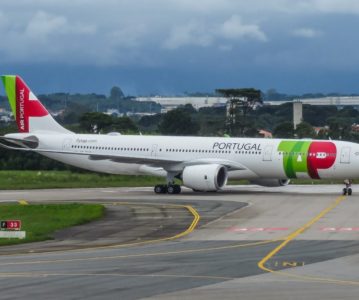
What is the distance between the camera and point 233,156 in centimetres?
6300

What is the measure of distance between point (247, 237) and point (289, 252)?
5.11 meters

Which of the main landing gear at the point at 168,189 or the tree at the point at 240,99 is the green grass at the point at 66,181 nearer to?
the main landing gear at the point at 168,189

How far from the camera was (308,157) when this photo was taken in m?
60.5

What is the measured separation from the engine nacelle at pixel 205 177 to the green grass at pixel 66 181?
45.2ft

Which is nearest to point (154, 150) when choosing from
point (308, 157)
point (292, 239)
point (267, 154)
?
point (267, 154)

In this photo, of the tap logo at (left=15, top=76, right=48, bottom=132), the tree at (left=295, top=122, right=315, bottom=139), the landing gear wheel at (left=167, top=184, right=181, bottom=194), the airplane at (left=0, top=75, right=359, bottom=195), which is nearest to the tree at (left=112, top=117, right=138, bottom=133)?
the tree at (left=295, top=122, right=315, bottom=139)

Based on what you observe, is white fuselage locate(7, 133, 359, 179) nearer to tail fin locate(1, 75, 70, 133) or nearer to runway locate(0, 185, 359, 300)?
tail fin locate(1, 75, 70, 133)

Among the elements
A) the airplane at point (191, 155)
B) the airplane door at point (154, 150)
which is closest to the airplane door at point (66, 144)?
the airplane at point (191, 155)

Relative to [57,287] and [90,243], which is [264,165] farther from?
[57,287]

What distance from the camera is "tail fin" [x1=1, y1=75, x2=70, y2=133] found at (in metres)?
71.4

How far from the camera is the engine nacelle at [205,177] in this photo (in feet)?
202

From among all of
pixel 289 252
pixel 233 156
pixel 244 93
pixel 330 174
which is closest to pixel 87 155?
pixel 233 156

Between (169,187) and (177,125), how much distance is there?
3798 inches

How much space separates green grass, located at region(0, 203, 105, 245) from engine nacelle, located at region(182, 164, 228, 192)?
10162 millimetres
